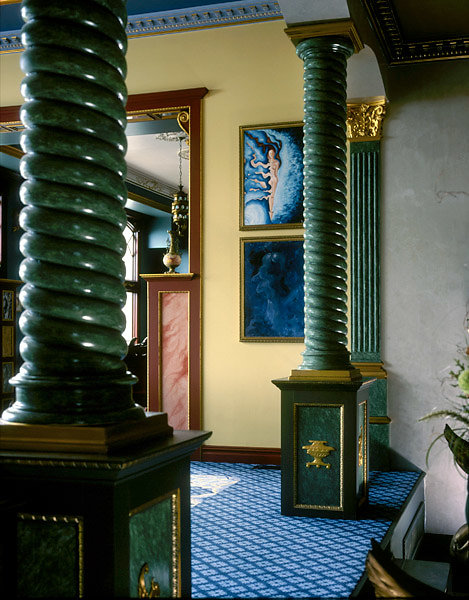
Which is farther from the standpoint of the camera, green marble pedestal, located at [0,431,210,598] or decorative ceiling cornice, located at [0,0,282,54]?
decorative ceiling cornice, located at [0,0,282,54]

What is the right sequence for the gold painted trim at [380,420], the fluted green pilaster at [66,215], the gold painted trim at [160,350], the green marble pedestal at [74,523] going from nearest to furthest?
the green marble pedestal at [74,523]
the fluted green pilaster at [66,215]
the gold painted trim at [380,420]
the gold painted trim at [160,350]

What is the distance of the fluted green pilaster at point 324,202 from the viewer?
4.50 m

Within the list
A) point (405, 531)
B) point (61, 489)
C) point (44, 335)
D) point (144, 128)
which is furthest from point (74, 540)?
point (144, 128)

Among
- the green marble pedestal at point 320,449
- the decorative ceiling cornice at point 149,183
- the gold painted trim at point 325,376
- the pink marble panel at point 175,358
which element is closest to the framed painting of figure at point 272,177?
the pink marble panel at point 175,358

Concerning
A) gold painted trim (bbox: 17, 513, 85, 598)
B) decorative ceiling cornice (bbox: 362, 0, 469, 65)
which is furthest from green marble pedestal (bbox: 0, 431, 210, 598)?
decorative ceiling cornice (bbox: 362, 0, 469, 65)

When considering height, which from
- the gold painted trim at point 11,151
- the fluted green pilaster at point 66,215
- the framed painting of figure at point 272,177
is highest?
the gold painted trim at point 11,151

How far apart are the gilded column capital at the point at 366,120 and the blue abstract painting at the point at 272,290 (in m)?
1.05

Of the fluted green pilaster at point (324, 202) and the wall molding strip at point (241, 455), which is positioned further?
the wall molding strip at point (241, 455)

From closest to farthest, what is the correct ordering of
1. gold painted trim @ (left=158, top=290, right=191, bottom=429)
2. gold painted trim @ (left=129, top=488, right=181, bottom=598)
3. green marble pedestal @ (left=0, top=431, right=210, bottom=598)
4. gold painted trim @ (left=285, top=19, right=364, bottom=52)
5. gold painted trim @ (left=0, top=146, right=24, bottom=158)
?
1. green marble pedestal @ (left=0, top=431, right=210, bottom=598)
2. gold painted trim @ (left=129, top=488, right=181, bottom=598)
3. gold painted trim @ (left=285, top=19, right=364, bottom=52)
4. gold painted trim @ (left=158, top=290, right=191, bottom=429)
5. gold painted trim @ (left=0, top=146, right=24, bottom=158)

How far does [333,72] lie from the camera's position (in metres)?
4.54

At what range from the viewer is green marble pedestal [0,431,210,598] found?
5.72 feet

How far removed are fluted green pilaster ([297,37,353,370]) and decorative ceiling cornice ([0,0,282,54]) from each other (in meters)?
1.95

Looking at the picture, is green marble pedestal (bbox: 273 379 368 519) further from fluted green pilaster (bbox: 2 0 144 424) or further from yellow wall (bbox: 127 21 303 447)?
fluted green pilaster (bbox: 2 0 144 424)

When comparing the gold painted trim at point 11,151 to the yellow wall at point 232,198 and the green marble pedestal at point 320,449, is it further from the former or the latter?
the green marble pedestal at point 320,449
